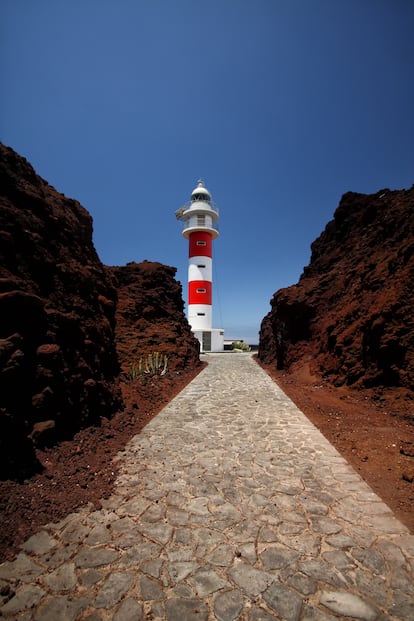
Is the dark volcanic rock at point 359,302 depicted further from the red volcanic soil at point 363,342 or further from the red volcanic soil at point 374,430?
the red volcanic soil at point 374,430

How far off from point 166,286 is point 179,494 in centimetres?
1742

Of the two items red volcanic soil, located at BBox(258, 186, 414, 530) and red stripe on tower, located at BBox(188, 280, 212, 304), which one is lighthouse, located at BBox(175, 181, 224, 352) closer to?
red stripe on tower, located at BBox(188, 280, 212, 304)

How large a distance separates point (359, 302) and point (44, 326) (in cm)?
1162

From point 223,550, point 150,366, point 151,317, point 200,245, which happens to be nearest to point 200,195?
point 200,245

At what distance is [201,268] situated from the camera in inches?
1287

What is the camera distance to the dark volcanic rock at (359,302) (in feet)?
30.1

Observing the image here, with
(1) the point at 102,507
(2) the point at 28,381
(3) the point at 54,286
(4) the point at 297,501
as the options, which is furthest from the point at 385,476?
(3) the point at 54,286

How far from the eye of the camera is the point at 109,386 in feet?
25.8

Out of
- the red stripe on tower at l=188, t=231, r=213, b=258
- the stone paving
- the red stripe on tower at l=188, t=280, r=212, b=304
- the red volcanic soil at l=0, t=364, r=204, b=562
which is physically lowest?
the stone paving

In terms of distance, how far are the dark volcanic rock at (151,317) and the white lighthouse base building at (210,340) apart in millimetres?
11348

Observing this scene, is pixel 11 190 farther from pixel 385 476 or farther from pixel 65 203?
pixel 385 476

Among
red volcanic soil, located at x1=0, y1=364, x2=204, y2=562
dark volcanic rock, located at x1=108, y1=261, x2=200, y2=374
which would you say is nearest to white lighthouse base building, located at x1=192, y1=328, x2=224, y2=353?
dark volcanic rock, located at x1=108, y1=261, x2=200, y2=374

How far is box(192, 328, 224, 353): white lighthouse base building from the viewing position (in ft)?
109

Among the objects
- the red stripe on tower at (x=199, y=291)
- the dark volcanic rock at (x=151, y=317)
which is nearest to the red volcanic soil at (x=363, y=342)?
the dark volcanic rock at (x=151, y=317)
